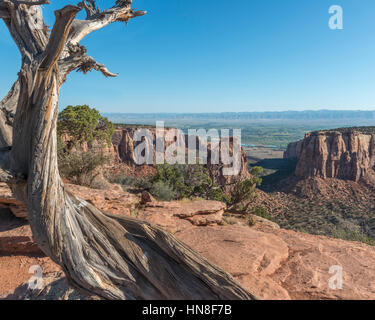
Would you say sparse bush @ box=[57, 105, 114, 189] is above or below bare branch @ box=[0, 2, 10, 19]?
below

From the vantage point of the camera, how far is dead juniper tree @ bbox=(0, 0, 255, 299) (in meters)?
2.09

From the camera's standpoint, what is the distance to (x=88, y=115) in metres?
13.3

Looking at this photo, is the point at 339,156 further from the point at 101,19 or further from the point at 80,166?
the point at 101,19

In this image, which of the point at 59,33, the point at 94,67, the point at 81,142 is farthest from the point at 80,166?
the point at 59,33

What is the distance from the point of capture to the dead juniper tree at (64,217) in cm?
209

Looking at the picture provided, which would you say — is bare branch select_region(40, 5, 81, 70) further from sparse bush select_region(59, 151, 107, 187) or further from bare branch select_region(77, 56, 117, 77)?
sparse bush select_region(59, 151, 107, 187)

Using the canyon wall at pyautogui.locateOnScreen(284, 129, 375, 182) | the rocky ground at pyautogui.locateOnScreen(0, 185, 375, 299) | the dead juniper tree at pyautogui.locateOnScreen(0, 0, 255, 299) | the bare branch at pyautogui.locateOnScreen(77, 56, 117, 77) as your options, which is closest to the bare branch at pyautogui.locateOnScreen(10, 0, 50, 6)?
the dead juniper tree at pyautogui.locateOnScreen(0, 0, 255, 299)

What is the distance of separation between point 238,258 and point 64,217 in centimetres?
319

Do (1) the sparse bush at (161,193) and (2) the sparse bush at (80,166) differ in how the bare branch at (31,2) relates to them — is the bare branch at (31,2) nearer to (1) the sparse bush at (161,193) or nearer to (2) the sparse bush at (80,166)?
(2) the sparse bush at (80,166)

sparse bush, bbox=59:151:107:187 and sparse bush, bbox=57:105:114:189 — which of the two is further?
sparse bush, bbox=57:105:114:189

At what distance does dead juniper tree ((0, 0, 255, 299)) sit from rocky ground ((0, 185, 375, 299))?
1369mm

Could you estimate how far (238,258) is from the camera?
13.7ft

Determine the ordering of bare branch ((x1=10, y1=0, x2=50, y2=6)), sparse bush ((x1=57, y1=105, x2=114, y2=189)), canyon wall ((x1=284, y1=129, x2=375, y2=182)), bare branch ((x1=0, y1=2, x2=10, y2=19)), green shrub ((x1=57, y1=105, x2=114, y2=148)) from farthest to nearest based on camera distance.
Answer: canyon wall ((x1=284, y1=129, x2=375, y2=182)) → green shrub ((x1=57, y1=105, x2=114, y2=148)) → sparse bush ((x1=57, y1=105, x2=114, y2=189)) → bare branch ((x1=0, y1=2, x2=10, y2=19)) → bare branch ((x1=10, y1=0, x2=50, y2=6))
